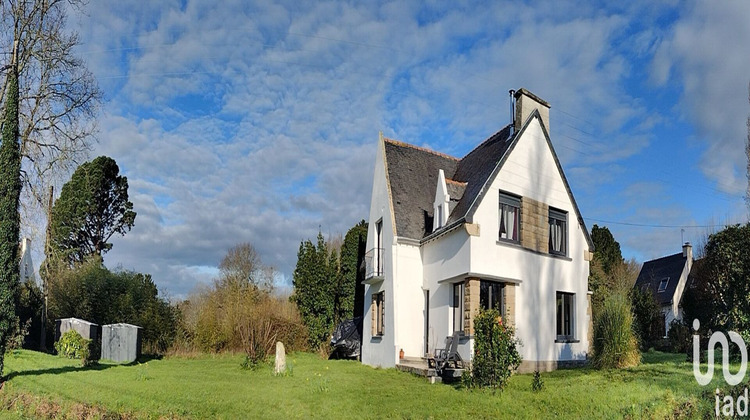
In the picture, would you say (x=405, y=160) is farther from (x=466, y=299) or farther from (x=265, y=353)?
(x=265, y=353)

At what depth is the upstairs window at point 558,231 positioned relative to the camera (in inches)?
698

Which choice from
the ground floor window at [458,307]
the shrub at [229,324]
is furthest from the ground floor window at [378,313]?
the shrub at [229,324]

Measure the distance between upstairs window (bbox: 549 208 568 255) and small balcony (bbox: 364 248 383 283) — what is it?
5.80 meters

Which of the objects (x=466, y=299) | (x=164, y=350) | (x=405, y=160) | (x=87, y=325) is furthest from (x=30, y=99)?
(x=466, y=299)

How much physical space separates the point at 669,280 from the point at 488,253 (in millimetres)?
31242

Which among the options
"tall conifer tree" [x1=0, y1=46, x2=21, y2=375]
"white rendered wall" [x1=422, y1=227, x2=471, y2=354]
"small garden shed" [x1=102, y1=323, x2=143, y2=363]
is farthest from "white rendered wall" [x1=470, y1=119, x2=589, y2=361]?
"small garden shed" [x1=102, y1=323, x2=143, y2=363]

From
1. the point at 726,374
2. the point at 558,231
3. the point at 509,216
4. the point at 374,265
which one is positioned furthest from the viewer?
the point at 374,265

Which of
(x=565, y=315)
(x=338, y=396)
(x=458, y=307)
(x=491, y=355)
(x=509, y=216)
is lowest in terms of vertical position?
(x=338, y=396)

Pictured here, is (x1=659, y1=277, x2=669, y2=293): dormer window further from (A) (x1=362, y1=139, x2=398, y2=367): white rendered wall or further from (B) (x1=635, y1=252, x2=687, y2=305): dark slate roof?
(A) (x1=362, y1=139, x2=398, y2=367): white rendered wall

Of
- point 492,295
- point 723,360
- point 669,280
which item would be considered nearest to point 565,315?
point 492,295

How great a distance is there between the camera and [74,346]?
659 inches

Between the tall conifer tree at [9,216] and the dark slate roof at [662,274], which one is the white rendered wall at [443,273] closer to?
the tall conifer tree at [9,216]

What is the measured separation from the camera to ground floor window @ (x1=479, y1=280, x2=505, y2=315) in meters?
15.4

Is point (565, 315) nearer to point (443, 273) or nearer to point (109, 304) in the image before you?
point (443, 273)
